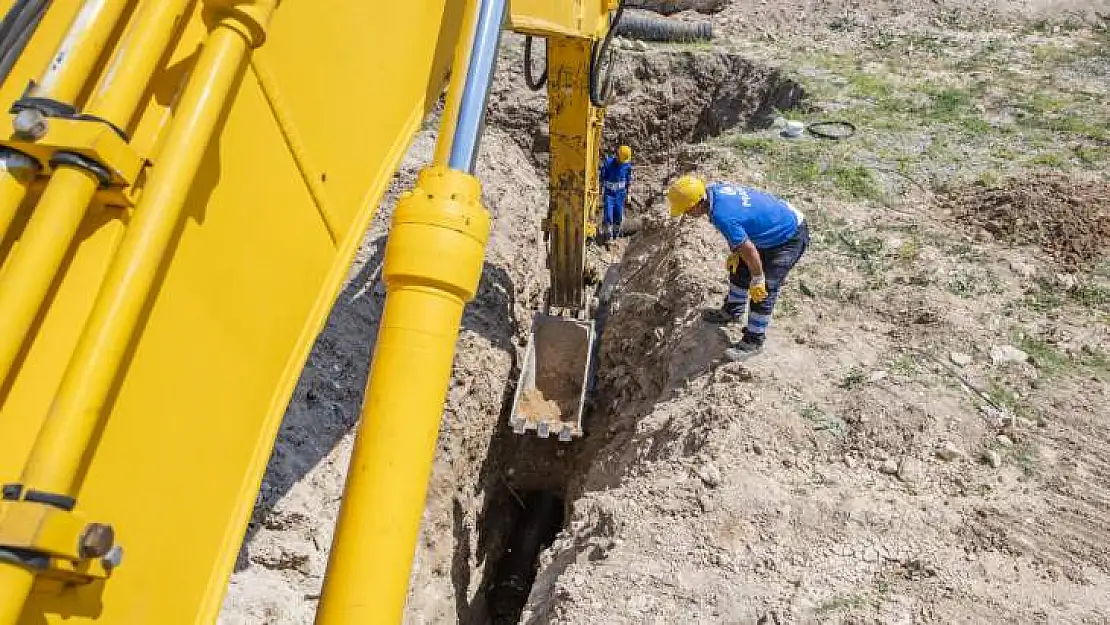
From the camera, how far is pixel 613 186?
10688 millimetres

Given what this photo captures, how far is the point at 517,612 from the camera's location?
6832 mm

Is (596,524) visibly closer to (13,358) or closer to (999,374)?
(999,374)

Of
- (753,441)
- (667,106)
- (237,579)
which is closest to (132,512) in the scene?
(237,579)

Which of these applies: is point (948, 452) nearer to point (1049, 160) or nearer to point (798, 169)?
point (798, 169)

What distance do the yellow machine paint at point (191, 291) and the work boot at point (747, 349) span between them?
13.4ft

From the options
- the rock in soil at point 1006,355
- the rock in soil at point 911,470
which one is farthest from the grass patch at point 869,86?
the rock in soil at point 911,470

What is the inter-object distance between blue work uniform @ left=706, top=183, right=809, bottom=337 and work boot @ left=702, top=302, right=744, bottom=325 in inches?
13.0

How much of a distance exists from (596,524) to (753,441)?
4.08 feet

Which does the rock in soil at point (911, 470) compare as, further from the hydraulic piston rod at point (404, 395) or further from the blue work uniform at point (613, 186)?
the blue work uniform at point (613, 186)

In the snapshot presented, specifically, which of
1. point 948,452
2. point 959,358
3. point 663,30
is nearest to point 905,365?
point 959,358

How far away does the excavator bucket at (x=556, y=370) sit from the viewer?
23.9 feet

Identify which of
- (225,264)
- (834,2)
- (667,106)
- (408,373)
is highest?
(834,2)

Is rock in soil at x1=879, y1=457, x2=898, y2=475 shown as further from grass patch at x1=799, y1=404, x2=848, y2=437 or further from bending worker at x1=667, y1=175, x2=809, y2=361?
bending worker at x1=667, y1=175, x2=809, y2=361

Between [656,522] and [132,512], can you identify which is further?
[656,522]
